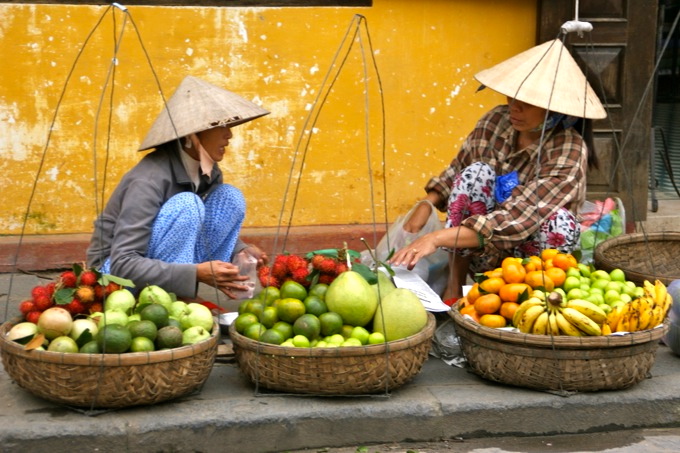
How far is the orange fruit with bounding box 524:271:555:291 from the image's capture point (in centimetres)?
344

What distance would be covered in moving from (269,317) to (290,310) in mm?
76

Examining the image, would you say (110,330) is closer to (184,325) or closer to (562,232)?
(184,325)

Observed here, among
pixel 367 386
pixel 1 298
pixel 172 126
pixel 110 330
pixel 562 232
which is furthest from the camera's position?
pixel 1 298

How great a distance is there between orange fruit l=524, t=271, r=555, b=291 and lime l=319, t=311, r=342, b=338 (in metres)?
0.74

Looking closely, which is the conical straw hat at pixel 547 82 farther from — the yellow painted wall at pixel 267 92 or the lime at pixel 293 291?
the lime at pixel 293 291

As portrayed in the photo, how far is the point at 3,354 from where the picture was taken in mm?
3049

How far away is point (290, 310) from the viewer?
3230 mm

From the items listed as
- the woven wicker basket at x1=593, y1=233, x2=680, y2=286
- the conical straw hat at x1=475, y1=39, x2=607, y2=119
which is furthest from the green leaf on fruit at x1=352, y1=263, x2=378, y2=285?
the woven wicker basket at x1=593, y1=233, x2=680, y2=286

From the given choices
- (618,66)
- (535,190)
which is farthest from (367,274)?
(618,66)

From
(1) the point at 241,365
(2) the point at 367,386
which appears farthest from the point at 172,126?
(2) the point at 367,386

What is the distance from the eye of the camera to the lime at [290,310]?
323 cm

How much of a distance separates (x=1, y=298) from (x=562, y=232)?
254 centimetres

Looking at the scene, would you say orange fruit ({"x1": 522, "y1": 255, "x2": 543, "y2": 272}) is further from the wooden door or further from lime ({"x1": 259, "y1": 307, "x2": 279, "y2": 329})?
the wooden door

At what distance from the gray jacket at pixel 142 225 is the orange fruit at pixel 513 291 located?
1116mm
